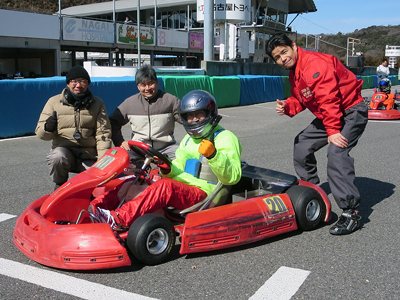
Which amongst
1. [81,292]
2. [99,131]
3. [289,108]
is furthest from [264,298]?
[99,131]

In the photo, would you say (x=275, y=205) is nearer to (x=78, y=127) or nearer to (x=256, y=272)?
(x=256, y=272)

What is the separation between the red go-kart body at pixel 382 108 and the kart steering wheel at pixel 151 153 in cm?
1027

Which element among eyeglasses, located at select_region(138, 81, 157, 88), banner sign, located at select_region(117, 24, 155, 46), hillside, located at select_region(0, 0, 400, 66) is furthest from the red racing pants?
hillside, located at select_region(0, 0, 400, 66)

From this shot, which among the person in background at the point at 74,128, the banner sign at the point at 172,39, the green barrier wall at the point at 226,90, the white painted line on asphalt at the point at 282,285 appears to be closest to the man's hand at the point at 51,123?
the person in background at the point at 74,128

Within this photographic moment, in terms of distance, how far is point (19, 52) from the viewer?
30.2 meters

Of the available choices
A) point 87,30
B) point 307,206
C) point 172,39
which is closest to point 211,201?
point 307,206

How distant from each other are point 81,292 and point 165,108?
8.49ft

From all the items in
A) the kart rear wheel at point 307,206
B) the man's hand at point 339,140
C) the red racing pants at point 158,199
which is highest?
the man's hand at point 339,140

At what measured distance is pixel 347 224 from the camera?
151 inches

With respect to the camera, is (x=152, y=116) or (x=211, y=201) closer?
(x=211, y=201)

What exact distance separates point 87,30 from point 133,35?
478cm

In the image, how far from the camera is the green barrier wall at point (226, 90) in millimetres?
15177

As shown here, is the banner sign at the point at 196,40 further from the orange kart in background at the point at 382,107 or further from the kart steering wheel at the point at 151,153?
the kart steering wheel at the point at 151,153

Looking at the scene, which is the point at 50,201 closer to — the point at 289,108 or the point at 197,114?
the point at 197,114
